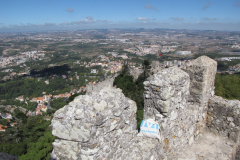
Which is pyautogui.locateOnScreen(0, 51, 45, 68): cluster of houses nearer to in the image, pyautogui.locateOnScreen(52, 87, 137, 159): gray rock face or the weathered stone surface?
pyautogui.locateOnScreen(52, 87, 137, 159): gray rock face

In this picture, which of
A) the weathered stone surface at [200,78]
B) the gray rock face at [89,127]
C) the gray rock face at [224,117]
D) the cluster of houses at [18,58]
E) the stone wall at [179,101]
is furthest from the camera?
the cluster of houses at [18,58]

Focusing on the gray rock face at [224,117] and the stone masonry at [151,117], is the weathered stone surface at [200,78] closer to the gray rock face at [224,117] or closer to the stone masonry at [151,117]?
the stone masonry at [151,117]

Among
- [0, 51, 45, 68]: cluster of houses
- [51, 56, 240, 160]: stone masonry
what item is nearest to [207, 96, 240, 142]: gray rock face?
[51, 56, 240, 160]: stone masonry

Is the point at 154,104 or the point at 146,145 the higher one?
the point at 154,104

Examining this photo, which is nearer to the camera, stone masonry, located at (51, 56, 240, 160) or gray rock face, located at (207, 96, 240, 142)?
stone masonry, located at (51, 56, 240, 160)

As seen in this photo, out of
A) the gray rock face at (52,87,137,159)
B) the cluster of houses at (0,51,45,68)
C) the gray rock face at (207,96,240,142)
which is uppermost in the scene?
the gray rock face at (52,87,137,159)

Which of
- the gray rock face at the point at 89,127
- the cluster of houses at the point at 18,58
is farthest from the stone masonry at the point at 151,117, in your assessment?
the cluster of houses at the point at 18,58

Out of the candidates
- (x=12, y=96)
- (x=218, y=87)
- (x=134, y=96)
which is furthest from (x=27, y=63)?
(x=218, y=87)

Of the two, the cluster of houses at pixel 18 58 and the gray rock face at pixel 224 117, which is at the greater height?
the gray rock face at pixel 224 117

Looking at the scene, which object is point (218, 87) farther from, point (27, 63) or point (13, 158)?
point (27, 63)
